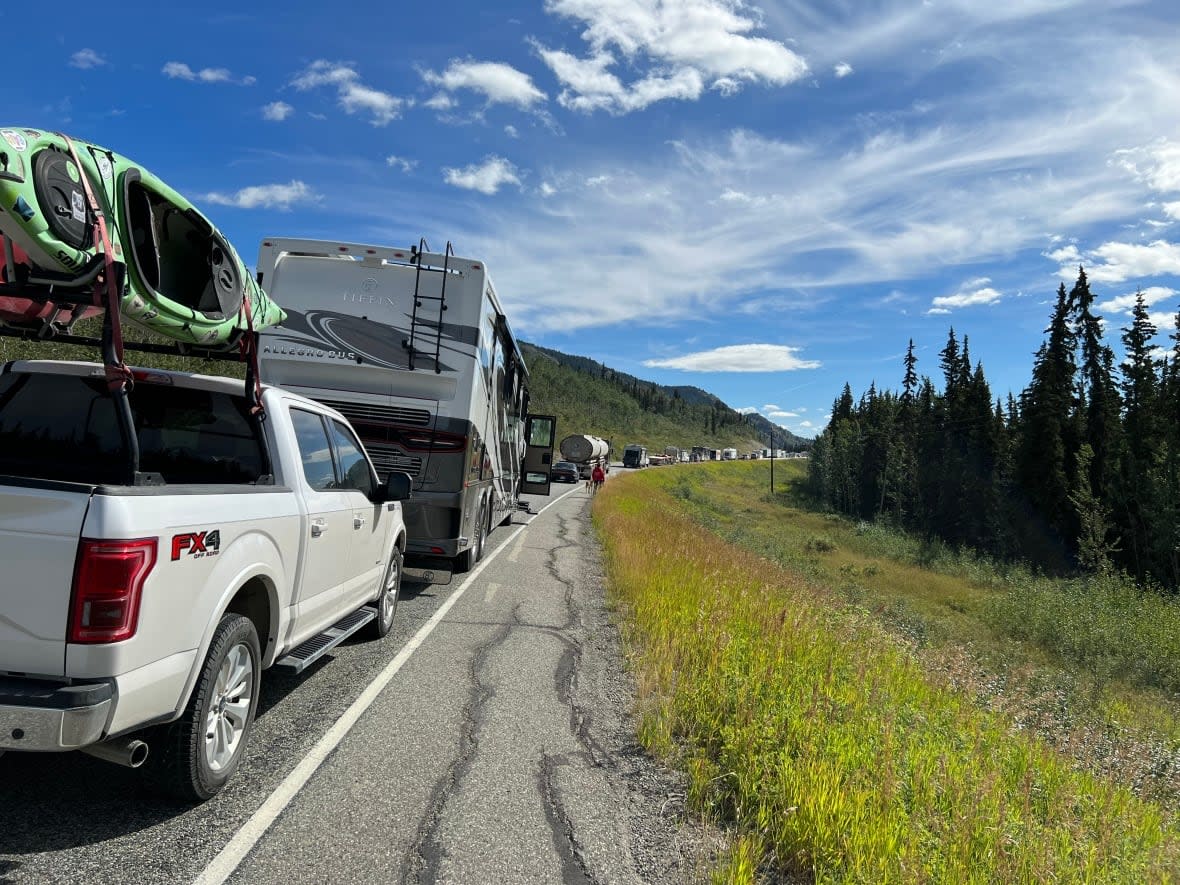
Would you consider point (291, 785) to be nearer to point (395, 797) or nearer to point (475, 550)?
point (395, 797)

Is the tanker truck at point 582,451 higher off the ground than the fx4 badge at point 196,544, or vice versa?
the tanker truck at point 582,451

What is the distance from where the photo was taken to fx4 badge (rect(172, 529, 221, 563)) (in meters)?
2.88

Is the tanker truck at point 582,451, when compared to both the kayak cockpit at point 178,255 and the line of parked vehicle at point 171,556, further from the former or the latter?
the kayak cockpit at point 178,255

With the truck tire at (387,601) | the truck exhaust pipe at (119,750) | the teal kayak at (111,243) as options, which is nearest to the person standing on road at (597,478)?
the truck tire at (387,601)

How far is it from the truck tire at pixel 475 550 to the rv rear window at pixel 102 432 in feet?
19.8

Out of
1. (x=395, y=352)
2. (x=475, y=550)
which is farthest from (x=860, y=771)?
(x=475, y=550)

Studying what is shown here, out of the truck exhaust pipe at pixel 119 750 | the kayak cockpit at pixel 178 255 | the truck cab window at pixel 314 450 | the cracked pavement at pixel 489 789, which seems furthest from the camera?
the truck cab window at pixel 314 450

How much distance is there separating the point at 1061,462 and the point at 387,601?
174ft

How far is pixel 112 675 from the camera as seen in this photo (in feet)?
8.57

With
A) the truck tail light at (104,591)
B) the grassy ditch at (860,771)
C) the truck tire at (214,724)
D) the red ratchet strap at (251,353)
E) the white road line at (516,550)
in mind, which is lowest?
the white road line at (516,550)

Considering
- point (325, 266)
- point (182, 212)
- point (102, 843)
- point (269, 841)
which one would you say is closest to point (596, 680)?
point (269, 841)

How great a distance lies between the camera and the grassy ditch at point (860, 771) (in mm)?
3088

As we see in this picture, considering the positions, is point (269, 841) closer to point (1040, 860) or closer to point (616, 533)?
point (1040, 860)

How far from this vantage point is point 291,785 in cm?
363
